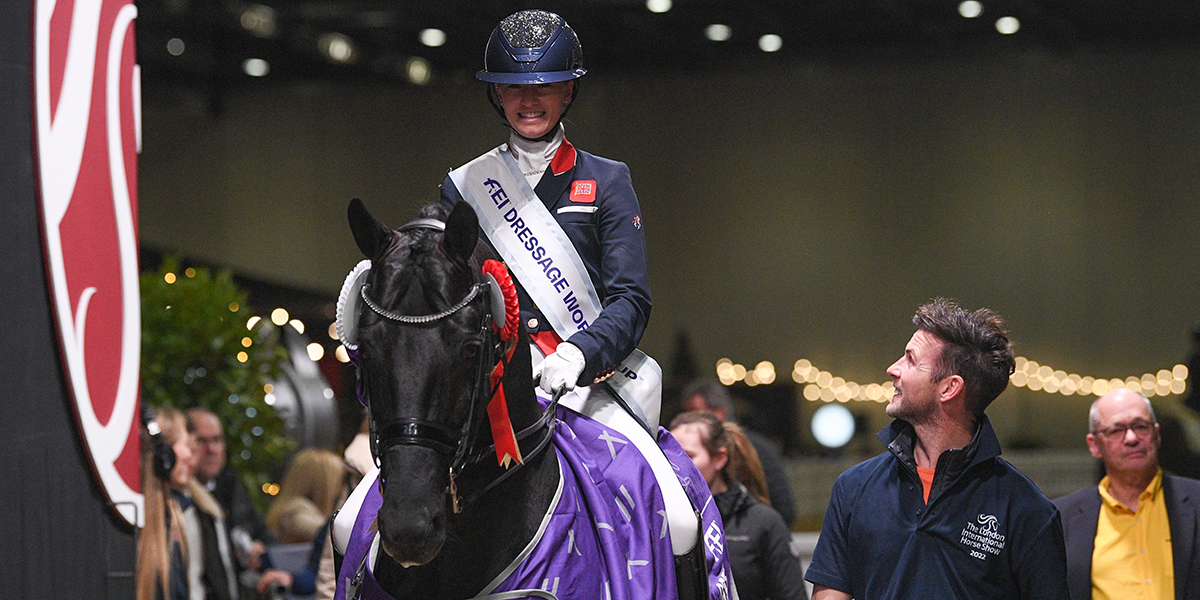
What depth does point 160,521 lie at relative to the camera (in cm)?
502

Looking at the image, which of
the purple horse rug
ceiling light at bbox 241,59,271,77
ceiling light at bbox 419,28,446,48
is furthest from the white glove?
ceiling light at bbox 241,59,271,77

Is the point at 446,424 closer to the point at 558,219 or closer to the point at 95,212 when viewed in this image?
the point at 558,219

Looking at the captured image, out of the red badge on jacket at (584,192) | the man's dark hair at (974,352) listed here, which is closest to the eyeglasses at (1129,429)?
the man's dark hair at (974,352)

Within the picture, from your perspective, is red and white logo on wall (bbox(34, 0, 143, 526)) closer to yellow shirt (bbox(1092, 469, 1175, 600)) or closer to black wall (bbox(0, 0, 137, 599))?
black wall (bbox(0, 0, 137, 599))

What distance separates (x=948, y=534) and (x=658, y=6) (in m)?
9.16

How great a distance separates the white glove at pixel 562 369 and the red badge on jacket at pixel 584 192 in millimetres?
455

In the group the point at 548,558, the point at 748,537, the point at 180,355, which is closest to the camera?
the point at 548,558

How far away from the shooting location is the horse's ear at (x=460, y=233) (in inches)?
82.4

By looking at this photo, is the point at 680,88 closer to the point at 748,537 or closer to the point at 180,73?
the point at 180,73

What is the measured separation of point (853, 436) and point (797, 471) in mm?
690

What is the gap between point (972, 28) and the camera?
37.1ft

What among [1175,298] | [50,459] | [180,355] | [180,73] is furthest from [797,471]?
[50,459]

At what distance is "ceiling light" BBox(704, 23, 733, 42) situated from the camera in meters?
11.7

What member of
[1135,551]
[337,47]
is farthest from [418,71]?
[1135,551]
